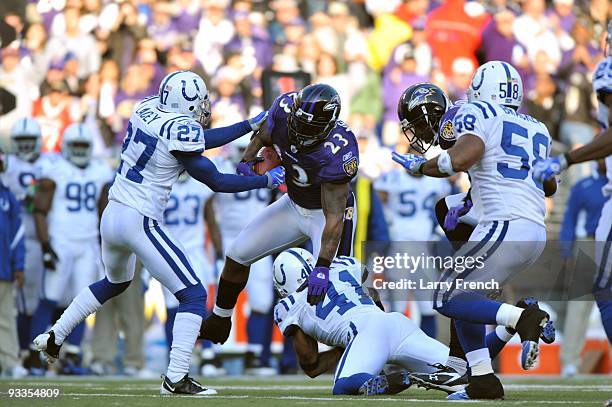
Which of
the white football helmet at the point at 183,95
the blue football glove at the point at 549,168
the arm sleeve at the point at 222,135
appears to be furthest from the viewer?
the arm sleeve at the point at 222,135

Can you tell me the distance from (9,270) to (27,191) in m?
0.98

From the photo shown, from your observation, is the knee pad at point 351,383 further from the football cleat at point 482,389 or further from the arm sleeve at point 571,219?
the arm sleeve at point 571,219

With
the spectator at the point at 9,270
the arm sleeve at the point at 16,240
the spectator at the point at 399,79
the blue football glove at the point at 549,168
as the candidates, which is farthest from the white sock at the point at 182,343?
the spectator at the point at 399,79

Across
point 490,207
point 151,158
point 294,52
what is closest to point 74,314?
point 151,158

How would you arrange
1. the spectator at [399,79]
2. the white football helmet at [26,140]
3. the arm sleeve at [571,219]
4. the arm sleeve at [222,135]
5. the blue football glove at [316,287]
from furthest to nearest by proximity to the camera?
the spectator at [399,79] → the white football helmet at [26,140] → the arm sleeve at [571,219] → the arm sleeve at [222,135] → the blue football glove at [316,287]

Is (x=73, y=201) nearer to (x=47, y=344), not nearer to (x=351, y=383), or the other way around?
(x=47, y=344)

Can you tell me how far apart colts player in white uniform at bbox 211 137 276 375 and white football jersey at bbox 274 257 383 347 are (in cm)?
387

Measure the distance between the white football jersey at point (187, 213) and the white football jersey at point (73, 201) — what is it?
0.65 meters

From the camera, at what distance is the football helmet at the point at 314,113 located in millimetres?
8352

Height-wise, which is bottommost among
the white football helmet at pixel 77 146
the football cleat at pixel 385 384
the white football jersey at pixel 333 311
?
the football cleat at pixel 385 384

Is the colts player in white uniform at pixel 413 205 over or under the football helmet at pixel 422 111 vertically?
under

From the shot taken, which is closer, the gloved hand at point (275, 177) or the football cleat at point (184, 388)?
the football cleat at point (184, 388)

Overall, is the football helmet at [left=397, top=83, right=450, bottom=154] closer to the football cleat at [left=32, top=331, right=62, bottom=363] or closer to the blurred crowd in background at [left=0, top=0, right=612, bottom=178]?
the football cleat at [left=32, top=331, right=62, bottom=363]

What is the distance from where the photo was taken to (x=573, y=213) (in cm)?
1249
